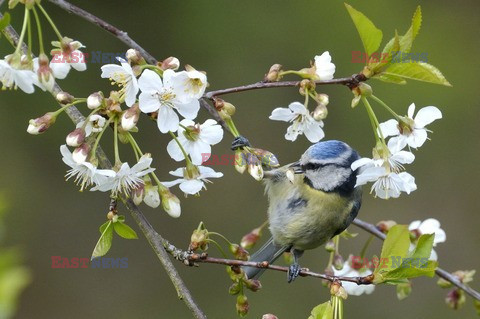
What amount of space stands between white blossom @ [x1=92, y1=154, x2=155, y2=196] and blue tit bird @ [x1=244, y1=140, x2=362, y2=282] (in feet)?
2.82

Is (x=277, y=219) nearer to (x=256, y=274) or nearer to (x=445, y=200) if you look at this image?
(x=256, y=274)

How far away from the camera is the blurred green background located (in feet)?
14.5

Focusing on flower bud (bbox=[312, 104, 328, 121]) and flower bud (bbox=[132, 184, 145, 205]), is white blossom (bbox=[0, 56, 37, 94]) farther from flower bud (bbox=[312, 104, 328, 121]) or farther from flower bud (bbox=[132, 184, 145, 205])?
flower bud (bbox=[312, 104, 328, 121])

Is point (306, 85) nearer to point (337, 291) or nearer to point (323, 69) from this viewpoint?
point (323, 69)

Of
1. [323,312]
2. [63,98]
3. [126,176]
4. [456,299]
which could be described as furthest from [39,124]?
[456,299]

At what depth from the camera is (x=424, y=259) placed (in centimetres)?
153

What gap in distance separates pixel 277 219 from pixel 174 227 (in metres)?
2.12

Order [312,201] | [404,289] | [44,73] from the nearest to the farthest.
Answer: [44,73] → [404,289] → [312,201]

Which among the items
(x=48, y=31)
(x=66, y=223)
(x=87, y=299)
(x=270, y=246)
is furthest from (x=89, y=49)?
(x=270, y=246)

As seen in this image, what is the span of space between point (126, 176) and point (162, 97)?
20 centimetres

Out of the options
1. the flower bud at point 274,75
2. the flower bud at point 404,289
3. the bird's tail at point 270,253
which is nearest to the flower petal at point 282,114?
the flower bud at point 274,75

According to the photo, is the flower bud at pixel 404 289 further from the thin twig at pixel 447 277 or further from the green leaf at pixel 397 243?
the green leaf at pixel 397 243

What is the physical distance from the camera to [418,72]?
1.49m

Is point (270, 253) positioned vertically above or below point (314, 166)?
below
